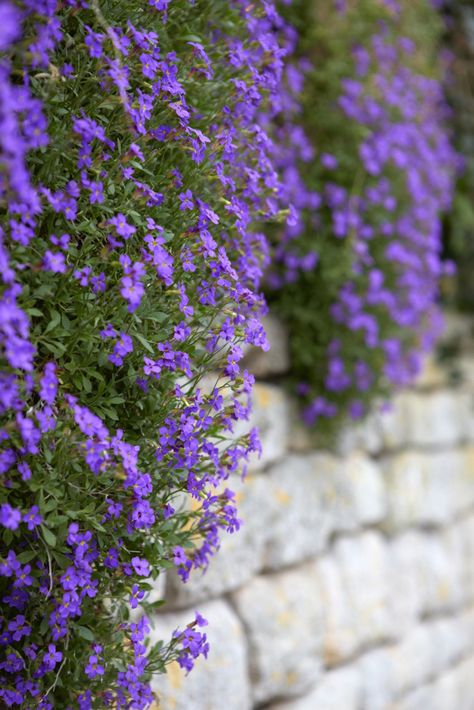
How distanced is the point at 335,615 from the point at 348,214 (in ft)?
3.88

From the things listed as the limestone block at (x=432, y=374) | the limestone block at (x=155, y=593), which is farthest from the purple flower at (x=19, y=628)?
the limestone block at (x=432, y=374)

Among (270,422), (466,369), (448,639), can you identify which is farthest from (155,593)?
(466,369)

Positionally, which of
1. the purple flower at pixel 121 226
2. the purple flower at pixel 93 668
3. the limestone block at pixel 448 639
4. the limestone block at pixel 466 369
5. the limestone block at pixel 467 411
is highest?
the limestone block at pixel 466 369

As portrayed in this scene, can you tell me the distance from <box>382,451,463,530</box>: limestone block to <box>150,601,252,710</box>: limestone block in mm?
1034

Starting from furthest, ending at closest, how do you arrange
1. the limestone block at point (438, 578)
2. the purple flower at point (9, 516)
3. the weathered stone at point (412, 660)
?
the limestone block at point (438, 578), the weathered stone at point (412, 660), the purple flower at point (9, 516)

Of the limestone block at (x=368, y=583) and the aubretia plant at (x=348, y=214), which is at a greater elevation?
the aubretia plant at (x=348, y=214)

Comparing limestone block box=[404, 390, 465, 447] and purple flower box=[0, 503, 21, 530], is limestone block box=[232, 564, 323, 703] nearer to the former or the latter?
limestone block box=[404, 390, 465, 447]

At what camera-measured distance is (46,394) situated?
41.8 inches

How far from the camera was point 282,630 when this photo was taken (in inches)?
89.4

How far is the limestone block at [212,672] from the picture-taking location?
5.89ft

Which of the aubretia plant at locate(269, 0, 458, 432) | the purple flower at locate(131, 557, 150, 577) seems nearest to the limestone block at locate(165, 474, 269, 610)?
the aubretia plant at locate(269, 0, 458, 432)

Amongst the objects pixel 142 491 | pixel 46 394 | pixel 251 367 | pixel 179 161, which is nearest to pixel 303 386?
pixel 251 367

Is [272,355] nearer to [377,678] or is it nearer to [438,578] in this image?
[377,678]

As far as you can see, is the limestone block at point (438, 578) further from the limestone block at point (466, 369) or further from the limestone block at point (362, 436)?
the limestone block at point (466, 369)
